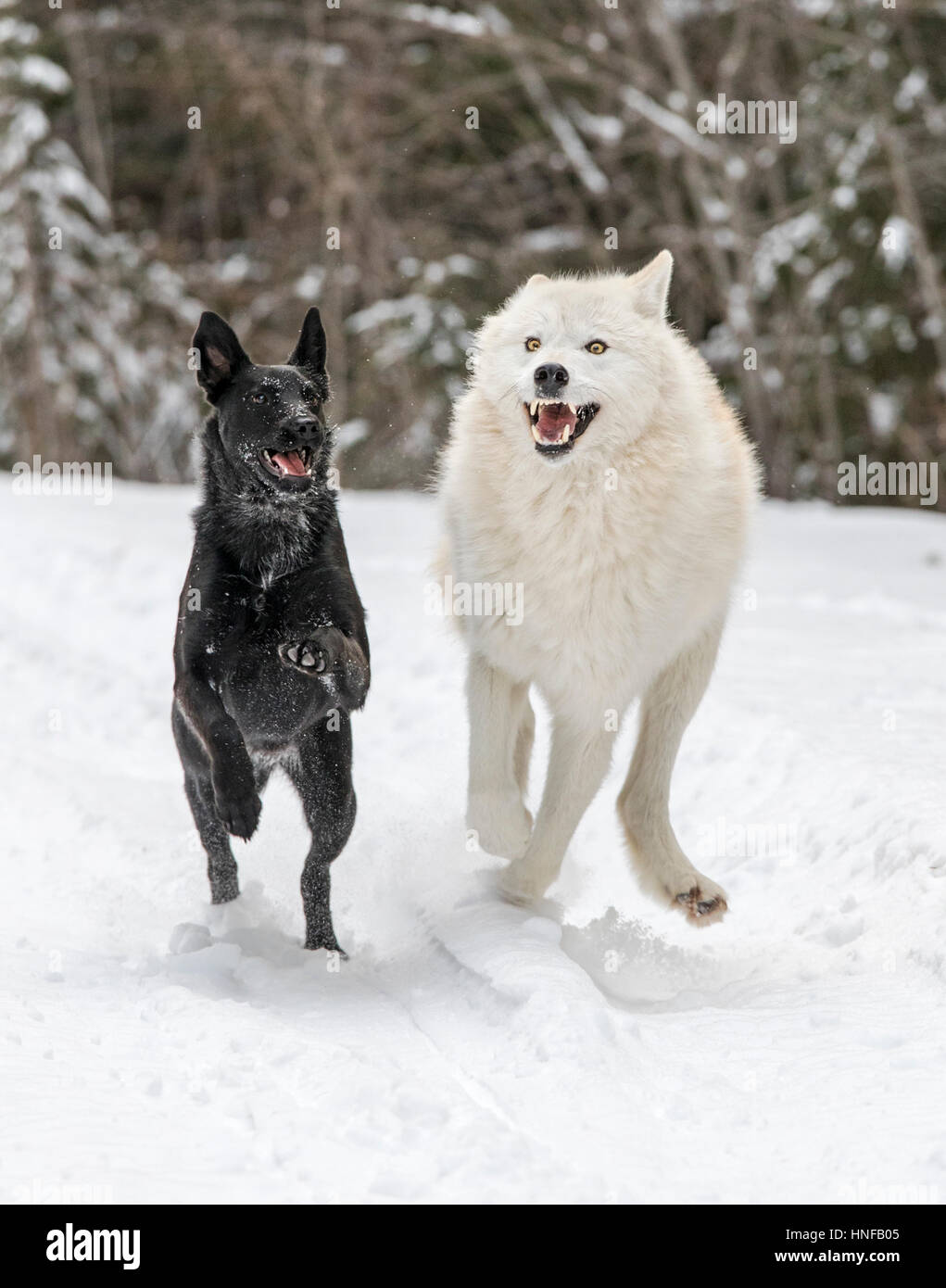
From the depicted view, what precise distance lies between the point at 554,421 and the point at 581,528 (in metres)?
0.34

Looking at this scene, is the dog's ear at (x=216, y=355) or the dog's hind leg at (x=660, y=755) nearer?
the dog's ear at (x=216, y=355)

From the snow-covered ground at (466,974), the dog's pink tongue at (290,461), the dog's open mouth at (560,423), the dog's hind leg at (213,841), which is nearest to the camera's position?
the snow-covered ground at (466,974)

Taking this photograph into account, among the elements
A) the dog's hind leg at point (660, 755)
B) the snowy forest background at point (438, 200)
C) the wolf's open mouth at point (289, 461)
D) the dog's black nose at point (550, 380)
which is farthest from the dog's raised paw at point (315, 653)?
the snowy forest background at point (438, 200)

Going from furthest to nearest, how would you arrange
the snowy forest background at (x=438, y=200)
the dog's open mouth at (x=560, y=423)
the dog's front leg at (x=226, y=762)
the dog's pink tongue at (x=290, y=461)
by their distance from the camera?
the snowy forest background at (x=438, y=200)
the dog's pink tongue at (x=290, y=461)
the dog's open mouth at (x=560, y=423)
the dog's front leg at (x=226, y=762)

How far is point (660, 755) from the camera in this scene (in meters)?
5.24

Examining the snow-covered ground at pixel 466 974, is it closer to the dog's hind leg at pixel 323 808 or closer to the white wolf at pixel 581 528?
the dog's hind leg at pixel 323 808

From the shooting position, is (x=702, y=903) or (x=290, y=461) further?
(x=702, y=903)

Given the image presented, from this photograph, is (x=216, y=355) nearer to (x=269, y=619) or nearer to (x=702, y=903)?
(x=269, y=619)

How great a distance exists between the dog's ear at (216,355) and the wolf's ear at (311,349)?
0.76 ft

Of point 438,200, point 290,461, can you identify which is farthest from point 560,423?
point 438,200

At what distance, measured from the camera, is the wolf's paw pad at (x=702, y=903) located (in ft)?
16.0

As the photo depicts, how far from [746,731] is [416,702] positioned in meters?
1.96

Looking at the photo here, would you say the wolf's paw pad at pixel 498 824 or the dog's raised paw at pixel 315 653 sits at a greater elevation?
the dog's raised paw at pixel 315 653

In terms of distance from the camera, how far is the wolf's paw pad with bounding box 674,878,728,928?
16.0 feet
